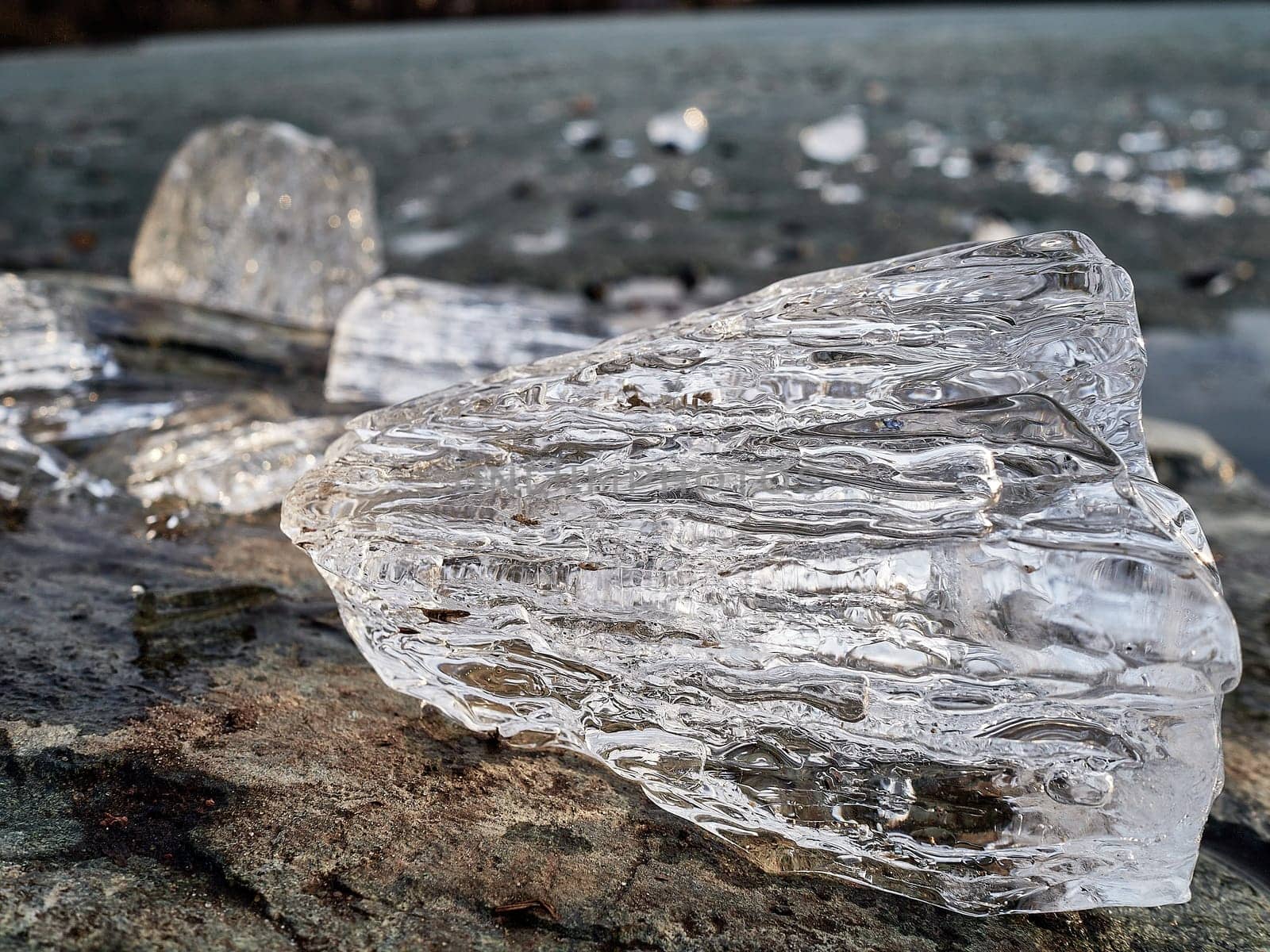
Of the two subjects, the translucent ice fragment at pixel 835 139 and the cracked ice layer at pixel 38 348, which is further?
the translucent ice fragment at pixel 835 139

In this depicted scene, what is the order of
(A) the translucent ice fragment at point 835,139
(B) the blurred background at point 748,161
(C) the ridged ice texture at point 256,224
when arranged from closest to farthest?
(C) the ridged ice texture at point 256,224, (B) the blurred background at point 748,161, (A) the translucent ice fragment at point 835,139

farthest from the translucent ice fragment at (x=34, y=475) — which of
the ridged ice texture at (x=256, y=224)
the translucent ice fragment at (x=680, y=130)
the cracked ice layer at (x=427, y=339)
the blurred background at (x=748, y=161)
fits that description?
the translucent ice fragment at (x=680, y=130)

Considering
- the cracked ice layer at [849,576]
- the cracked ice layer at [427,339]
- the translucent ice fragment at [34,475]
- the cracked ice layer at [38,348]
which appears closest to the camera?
the cracked ice layer at [849,576]

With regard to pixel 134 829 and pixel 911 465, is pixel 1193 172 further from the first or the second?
pixel 134 829

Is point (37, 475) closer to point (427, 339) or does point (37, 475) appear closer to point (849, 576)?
point (427, 339)

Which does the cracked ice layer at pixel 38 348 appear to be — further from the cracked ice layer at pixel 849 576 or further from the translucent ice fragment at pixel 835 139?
the translucent ice fragment at pixel 835 139

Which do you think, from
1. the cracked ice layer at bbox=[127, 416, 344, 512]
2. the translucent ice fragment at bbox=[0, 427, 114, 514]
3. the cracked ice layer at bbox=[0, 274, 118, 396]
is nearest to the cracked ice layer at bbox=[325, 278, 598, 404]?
the cracked ice layer at bbox=[127, 416, 344, 512]

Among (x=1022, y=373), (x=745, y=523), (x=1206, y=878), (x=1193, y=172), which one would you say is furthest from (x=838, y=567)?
(x=1193, y=172)

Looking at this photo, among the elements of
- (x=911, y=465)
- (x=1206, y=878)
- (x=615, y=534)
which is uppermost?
(x=911, y=465)
